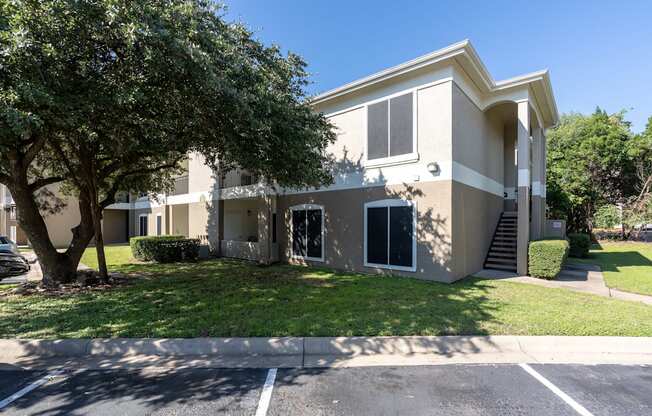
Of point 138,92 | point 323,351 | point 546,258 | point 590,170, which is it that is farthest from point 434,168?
point 590,170

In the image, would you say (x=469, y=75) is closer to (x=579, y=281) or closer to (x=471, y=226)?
(x=471, y=226)

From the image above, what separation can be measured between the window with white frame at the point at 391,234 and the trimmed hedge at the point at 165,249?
9.07 m

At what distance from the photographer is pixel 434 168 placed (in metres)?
8.98

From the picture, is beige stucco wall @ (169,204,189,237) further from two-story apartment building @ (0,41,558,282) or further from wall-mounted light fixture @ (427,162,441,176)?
wall-mounted light fixture @ (427,162,441,176)

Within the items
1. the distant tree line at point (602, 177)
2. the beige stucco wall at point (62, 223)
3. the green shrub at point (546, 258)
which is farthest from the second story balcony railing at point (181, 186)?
the distant tree line at point (602, 177)

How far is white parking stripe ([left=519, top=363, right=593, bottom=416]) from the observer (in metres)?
3.27

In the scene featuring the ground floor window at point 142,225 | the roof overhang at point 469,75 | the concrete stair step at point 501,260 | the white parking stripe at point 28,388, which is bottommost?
the white parking stripe at point 28,388

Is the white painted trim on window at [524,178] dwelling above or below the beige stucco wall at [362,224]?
above

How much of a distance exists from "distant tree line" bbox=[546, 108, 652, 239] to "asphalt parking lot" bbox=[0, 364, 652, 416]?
65.3ft

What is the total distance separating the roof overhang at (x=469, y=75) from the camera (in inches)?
339

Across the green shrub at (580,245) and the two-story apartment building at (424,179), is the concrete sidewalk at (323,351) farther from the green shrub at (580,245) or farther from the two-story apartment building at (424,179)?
the green shrub at (580,245)

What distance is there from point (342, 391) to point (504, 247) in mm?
10247

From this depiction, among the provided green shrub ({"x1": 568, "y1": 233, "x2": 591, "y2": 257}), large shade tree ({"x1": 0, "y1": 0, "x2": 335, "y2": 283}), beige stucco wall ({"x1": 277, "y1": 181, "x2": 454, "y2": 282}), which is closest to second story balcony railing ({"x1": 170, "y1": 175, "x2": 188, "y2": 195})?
beige stucco wall ({"x1": 277, "y1": 181, "x2": 454, "y2": 282})

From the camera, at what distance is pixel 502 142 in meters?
13.6
